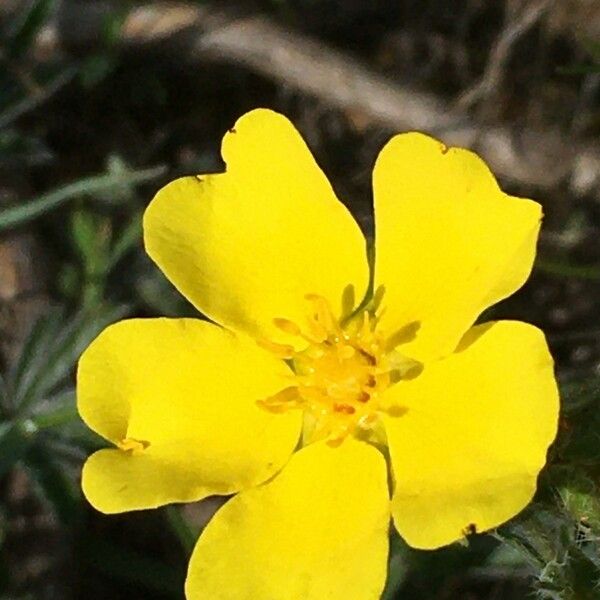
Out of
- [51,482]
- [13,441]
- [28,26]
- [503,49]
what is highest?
[28,26]

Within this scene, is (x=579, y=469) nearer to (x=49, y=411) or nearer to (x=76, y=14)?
(x=49, y=411)

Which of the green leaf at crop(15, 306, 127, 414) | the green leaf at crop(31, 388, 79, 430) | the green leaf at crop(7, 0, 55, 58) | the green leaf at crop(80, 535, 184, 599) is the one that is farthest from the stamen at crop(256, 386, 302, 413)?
the green leaf at crop(7, 0, 55, 58)

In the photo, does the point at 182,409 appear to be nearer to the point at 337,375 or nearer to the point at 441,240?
the point at 337,375

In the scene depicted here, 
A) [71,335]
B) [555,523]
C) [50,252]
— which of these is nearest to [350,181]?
[50,252]

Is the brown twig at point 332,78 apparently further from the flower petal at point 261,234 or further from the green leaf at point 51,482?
the flower petal at point 261,234

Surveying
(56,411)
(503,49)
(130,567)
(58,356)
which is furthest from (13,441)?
(503,49)

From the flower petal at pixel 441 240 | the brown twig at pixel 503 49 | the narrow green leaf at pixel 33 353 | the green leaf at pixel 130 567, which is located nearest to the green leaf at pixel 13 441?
the narrow green leaf at pixel 33 353

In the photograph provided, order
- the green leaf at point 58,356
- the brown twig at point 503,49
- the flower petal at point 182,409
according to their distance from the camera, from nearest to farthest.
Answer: the flower petal at point 182,409 → the green leaf at point 58,356 → the brown twig at point 503,49
